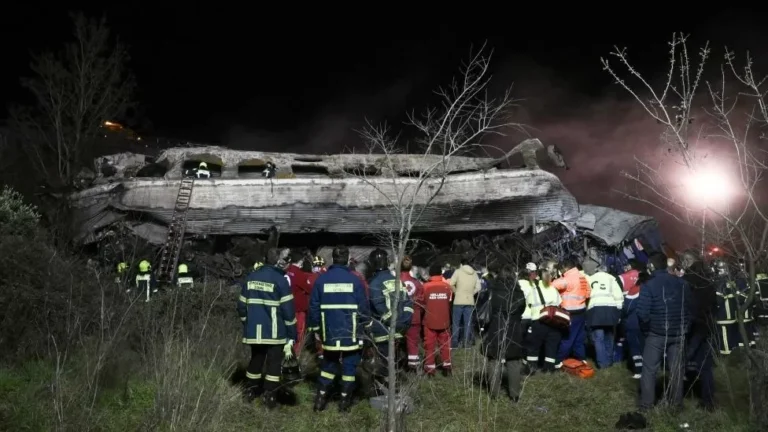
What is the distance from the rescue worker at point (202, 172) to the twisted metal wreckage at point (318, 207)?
0.29 metres

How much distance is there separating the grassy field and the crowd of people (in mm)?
260

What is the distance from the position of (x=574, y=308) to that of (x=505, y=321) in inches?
83.7

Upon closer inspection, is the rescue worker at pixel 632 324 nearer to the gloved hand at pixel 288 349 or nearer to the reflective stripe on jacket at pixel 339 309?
the reflective stripe on jacket at pixel 339 309

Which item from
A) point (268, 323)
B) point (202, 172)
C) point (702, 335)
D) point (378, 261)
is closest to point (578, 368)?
point (702, 335)

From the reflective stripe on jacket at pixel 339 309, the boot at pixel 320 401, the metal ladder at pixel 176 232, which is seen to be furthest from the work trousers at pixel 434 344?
the metal ladder at pixel 176 232

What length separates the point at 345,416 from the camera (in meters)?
5.95

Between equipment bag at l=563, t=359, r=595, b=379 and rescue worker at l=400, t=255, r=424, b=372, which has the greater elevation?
rescue worker at l=400, t=255, r=424, b=372

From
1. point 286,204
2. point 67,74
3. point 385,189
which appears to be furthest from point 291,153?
point 67,74

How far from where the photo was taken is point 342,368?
606 cm

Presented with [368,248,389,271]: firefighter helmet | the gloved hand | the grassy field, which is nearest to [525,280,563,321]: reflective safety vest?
the grassy field

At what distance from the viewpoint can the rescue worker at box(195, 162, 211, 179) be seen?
→ 1622 centimetres

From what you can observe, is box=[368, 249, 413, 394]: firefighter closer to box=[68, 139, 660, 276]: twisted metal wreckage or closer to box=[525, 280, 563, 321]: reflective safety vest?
box=[525, 280, 563, 321]: reflective safety vest

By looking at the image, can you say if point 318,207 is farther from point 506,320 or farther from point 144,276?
point 506,320

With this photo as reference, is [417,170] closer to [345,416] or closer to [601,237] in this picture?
[601,237]
